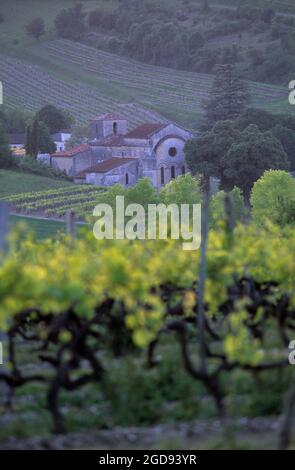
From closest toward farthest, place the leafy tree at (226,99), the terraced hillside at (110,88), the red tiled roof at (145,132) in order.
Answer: the red tiled roof at (145,132)
the leafy tree at (226,99)
the terraced hillside at (110,88)

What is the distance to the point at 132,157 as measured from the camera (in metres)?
73.8

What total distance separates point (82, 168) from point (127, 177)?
6330mm

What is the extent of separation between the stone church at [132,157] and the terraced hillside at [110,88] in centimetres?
2655

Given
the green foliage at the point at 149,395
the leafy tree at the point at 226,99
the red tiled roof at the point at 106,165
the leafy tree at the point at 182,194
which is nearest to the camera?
the green foliage at the point at 149,395

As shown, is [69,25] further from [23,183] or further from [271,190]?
[271,190]

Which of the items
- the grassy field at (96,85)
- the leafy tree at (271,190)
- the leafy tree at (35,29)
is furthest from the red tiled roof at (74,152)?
the leafy tree at (35,29)

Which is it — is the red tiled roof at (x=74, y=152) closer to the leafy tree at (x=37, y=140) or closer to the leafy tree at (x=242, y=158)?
the leafy tree at (x=37, y=140)

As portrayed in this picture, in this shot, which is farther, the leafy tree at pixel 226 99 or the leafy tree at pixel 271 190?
the leafy tree at pixel 226 99

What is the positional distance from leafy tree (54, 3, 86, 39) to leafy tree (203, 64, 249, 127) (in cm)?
6261

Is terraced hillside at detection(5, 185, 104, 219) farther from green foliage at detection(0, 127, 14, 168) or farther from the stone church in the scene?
green foliage at detection(0, 127, 14, 168)

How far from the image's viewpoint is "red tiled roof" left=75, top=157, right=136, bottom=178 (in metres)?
68.1

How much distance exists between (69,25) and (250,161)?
315ft

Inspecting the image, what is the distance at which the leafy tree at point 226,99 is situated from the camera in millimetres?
88438
